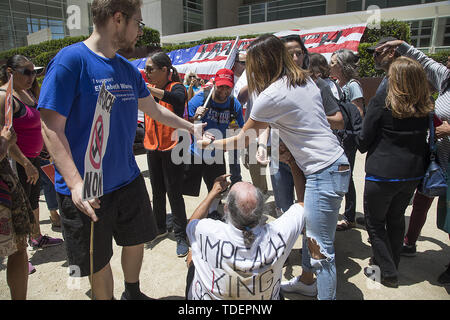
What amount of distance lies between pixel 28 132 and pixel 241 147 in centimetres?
233

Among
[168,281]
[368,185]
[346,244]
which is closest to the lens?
[368,185]

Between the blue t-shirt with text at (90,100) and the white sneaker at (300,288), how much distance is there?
5.40 ft

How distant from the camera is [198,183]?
3.72 meters

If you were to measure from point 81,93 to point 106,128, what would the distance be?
279 mm

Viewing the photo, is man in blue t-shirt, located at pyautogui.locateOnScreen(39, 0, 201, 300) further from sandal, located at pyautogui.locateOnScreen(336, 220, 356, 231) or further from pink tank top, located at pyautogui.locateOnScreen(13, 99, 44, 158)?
sandal, located at pyautogui.locateOnScreen(336, 220, 356, 231)

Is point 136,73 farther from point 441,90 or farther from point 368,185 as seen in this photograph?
point 441,90

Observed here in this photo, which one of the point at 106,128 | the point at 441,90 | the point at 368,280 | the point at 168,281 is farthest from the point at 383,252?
the point at 106,128

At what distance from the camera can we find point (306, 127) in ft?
6.39

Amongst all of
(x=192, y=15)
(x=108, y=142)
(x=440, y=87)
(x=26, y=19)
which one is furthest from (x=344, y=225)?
(x=26, y=19)

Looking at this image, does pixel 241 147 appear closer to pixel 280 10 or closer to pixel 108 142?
pixel 108 142

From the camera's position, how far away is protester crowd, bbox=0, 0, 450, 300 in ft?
5.20

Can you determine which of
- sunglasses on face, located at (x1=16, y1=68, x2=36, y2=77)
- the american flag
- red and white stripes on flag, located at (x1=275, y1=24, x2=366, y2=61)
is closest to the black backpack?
sunglasses on face, located at (x1=16, y1=68, x2=36, y2=77)

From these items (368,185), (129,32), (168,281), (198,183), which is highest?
(129,32)

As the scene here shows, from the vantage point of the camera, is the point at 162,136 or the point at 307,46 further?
the point at 307,46
